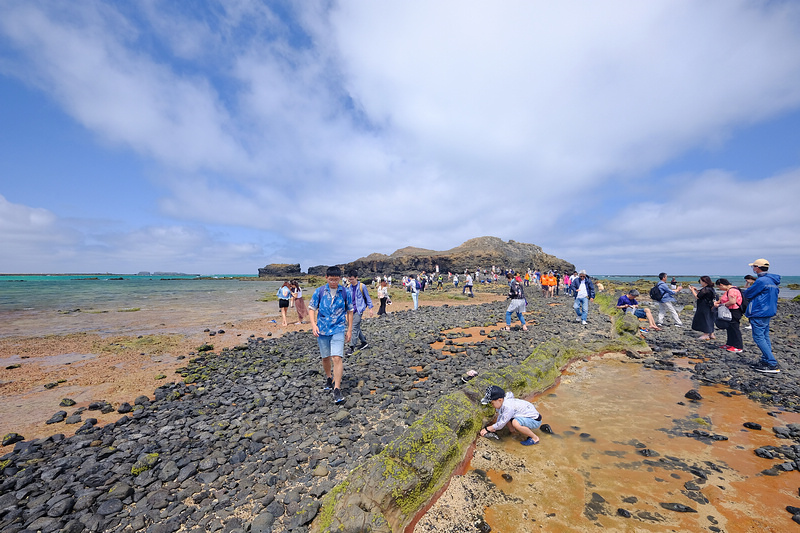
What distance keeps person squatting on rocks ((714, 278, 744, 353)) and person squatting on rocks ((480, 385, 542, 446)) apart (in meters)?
10.5

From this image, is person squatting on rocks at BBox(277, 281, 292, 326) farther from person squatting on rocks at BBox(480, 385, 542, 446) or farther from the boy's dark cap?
person squatting on rocks at BBox(480, 385, 542, 446)

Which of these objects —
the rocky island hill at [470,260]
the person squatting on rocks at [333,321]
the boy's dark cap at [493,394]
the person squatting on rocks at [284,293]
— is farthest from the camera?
the rocky island hill at [470,260]

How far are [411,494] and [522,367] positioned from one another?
5264 mm

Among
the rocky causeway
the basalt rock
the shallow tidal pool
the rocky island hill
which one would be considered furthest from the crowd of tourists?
the basalt rock

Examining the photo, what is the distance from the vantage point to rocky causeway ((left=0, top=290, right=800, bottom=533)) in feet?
13.7

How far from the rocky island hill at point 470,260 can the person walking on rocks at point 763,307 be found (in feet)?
253

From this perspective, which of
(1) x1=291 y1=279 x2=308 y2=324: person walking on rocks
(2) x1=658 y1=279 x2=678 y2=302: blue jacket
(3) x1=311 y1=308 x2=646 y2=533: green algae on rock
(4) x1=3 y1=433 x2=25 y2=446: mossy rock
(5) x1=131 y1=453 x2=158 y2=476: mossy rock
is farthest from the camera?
(1) x1=291 y1=279 x2=308 y2=324: person walking on rocks

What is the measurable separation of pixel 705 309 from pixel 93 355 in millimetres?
25765

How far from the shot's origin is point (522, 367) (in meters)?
8.38

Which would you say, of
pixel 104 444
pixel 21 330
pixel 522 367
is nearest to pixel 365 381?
pixel 522 367

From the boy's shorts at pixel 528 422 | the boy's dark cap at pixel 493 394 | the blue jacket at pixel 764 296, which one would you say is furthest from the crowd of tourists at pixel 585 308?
the boy's shorts at pixel 528 422

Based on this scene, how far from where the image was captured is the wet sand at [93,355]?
318 inches

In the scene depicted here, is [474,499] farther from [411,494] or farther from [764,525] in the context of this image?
[764,525]

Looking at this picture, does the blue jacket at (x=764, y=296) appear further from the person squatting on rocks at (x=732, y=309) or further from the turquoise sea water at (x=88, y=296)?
the turquoise sea water at (x=88, y=296)
